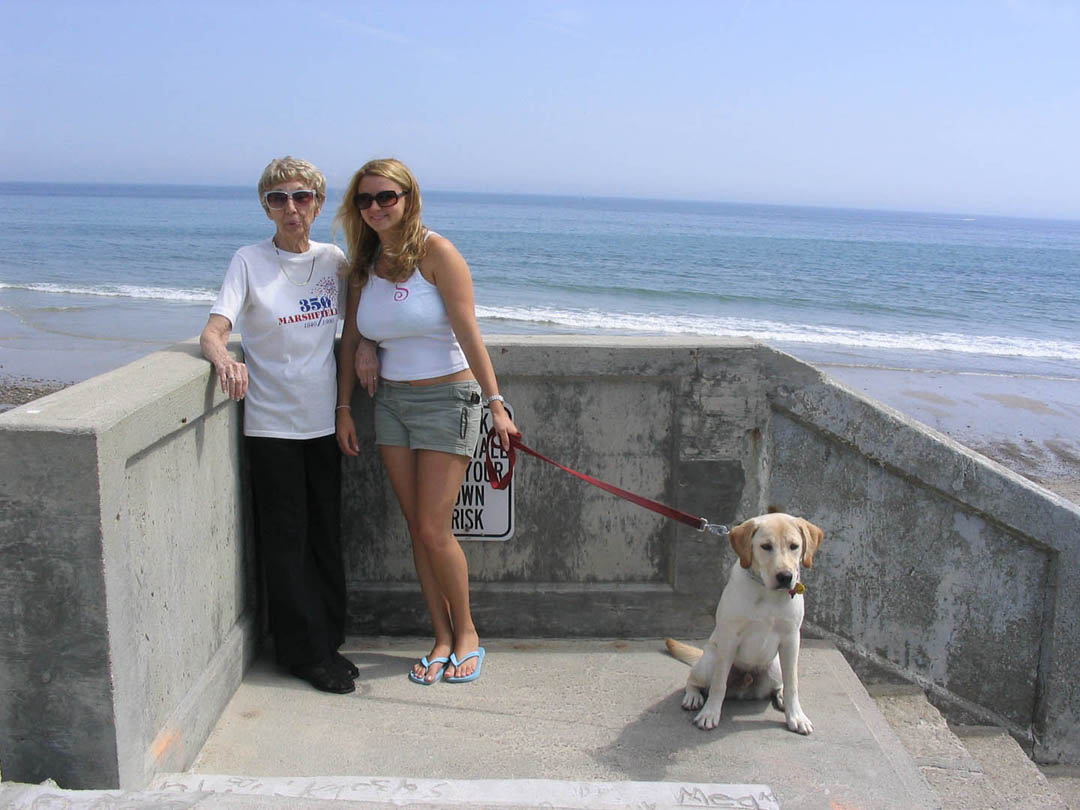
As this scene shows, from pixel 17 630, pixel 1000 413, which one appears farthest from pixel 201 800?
pixel 1000 413

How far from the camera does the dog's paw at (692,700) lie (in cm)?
388

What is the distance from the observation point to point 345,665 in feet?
13.4

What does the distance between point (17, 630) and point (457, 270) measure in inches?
79.5

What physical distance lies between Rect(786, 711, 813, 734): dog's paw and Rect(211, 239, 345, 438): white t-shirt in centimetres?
223

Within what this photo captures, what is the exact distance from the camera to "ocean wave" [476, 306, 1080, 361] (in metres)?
22.0

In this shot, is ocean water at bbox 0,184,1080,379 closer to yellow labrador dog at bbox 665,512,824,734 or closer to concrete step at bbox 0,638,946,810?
concrete step at bbox 0,638,946,810

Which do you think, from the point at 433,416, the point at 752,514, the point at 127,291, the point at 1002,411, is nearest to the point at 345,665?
the point at 433,416

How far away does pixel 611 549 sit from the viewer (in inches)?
179

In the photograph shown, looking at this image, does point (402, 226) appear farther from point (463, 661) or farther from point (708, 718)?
point (708, 718)

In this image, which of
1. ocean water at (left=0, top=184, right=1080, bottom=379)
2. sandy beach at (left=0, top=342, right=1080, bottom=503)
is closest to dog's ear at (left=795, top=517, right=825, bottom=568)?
ocean water at (left=0, top=184, right=1080, bottom=379)

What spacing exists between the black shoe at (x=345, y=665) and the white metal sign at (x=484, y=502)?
777 mm

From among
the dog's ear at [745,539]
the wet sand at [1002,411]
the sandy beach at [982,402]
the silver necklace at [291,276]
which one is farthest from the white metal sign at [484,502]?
the sandy beach at [982,402]

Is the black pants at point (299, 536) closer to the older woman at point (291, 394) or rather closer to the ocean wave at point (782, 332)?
the older woman at point (291, 394)

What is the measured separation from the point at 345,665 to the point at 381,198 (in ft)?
6.65
